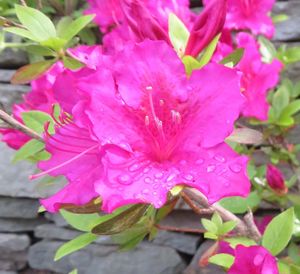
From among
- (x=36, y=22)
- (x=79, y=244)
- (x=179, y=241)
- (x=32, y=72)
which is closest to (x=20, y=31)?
(x=36, y=22)

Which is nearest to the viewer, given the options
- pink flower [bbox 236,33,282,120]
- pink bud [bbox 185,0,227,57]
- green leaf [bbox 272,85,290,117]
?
pink bud [bbox 185,0,227,57]

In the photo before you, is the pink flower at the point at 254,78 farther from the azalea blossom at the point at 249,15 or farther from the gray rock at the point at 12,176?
the gray rock at the point at 12,176

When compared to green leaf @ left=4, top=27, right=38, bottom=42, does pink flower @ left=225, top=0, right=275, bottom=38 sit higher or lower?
lower

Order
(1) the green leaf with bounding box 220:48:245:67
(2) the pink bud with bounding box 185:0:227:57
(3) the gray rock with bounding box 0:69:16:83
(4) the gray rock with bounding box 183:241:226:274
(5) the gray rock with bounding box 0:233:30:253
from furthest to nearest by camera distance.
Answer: (5) the gray rock with bounding box 0:233:30:253 → (3) the gray rock with bounding box 0:69:16:83 → (4) the gray rock with bounding box 183:241:226:274 → (1) the green leaf with bounding box 220:48:245:67 → (2) the pink bud with bounding box 185:0:227:57

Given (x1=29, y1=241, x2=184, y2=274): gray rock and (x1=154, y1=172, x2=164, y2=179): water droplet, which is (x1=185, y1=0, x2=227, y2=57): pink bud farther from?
(x1=29, y1=241, x2=184, y2=274): gray rock

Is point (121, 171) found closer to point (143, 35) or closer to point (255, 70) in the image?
point (143, 35)

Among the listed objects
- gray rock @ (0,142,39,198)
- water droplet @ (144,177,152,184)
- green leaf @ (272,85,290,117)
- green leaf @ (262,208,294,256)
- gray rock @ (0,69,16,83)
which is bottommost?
→ gray rock @ (0,142,39,198)

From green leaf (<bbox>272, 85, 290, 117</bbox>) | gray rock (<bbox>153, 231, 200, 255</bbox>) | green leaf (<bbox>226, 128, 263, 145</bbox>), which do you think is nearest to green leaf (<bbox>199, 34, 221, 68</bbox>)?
green leaf (<bbox>226, 128, 263, 145</bbox>)

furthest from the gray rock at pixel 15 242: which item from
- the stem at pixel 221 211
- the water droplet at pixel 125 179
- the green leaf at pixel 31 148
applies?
the water droplet at pixel 125 179
